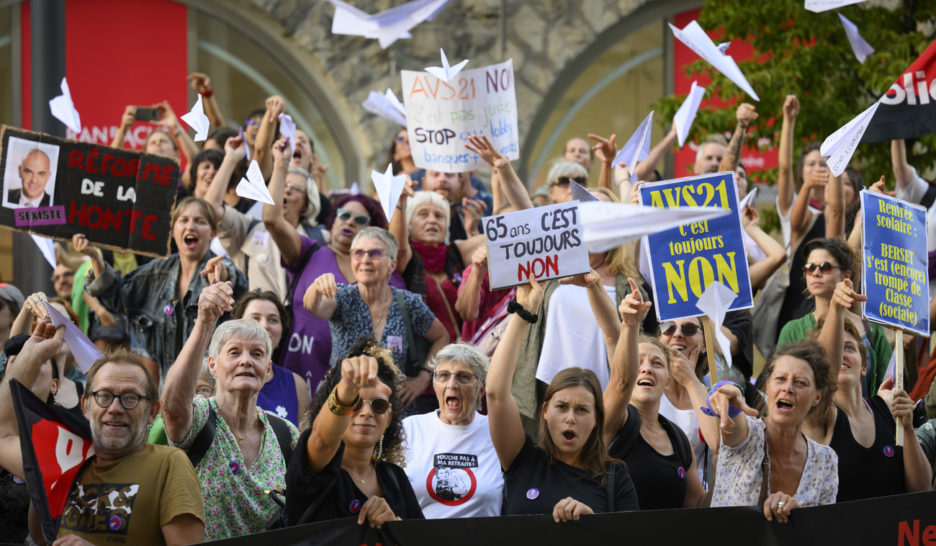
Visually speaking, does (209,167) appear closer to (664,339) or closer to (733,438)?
(664,339)

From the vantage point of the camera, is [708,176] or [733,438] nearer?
[733,438]

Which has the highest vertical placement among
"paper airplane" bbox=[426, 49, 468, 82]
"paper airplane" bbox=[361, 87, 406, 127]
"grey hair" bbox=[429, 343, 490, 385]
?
"paper airplane" bbox=[361, 87, 406, 127]

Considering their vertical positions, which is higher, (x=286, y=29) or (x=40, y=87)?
(x=286, y=29)

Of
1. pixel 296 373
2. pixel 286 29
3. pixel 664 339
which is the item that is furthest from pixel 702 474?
pixel 286 29

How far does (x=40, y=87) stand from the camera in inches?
268

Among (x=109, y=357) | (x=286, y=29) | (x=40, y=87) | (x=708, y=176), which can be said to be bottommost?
(x=109, y=357)

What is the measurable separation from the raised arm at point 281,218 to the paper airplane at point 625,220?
2824mm

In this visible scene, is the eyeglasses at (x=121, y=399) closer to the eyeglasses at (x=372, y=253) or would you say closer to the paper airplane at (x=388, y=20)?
the eyeglasses at (x=372, y=253)

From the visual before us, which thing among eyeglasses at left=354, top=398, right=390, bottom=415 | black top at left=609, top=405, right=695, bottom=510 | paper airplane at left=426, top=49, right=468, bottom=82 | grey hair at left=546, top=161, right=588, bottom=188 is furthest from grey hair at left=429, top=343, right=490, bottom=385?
grey hair at left=546, top=161, right=588, bottom=188

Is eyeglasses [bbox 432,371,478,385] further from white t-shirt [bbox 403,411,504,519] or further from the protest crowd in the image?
white t-shirt [bbox 403,411,504,519]

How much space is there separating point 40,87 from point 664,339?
3.16m

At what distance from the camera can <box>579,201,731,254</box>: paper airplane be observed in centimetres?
469

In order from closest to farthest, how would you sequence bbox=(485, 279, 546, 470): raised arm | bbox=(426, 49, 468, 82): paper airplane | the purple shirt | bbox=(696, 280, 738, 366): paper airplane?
1. bbox=(485, 279, 546, 470): raised arm
2. bbox=(696, 280, 738, 366): paper airplane
3. the purple shirt
4. bbox=(426, 49, 468, 82): paper airplane

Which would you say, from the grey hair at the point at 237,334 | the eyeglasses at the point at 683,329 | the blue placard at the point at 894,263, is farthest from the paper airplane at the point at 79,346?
the blue placard at the point at 894,263
